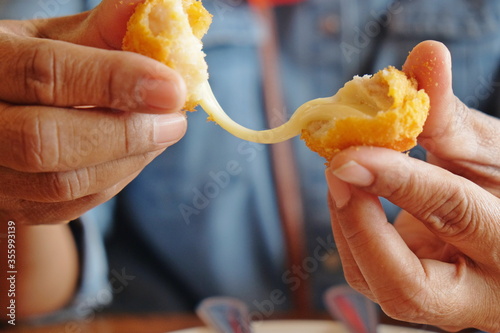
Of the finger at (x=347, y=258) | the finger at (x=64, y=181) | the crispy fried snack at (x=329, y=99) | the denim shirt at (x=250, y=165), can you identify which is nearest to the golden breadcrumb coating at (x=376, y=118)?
the crispy fried snack at (x=329, y=99)

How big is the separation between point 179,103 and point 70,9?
90 cm

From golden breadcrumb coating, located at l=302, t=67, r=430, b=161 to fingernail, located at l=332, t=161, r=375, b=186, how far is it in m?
0.04

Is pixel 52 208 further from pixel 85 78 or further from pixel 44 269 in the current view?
pixel 44 269

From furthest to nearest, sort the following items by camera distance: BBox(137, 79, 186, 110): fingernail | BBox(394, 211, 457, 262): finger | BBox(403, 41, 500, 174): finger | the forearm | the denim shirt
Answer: the denim shirt, the forearm, BBox(394, 211, 457, 262): finger, BBox(403, 41, 500, 174): finger, BBox(137, 79, 186, 110): fingernail

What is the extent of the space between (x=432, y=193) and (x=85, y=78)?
401 mm

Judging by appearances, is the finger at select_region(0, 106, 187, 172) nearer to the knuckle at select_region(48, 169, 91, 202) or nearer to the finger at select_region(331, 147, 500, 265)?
the knuckle at select_region(48, 169, 91, 202)

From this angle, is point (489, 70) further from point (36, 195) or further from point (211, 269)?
point (36, 195)

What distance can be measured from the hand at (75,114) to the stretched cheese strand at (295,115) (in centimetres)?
4

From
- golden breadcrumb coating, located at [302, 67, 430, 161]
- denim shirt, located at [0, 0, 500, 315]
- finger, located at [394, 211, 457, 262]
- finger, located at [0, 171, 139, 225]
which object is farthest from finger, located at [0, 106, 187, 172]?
denim shirt, located at [0, 0, 500, 315]

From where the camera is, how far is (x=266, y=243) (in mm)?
1405

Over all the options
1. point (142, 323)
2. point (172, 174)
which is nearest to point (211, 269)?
point (172, 174)

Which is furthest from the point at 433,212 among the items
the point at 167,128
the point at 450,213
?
the point at 167,128

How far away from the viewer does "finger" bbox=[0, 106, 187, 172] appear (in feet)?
1.66

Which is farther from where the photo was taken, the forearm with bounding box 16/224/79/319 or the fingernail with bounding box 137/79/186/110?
the forearm with bounding box 16/224/79/319
